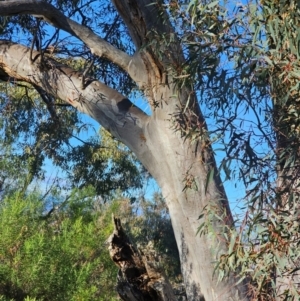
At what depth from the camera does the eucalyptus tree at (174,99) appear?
329cm

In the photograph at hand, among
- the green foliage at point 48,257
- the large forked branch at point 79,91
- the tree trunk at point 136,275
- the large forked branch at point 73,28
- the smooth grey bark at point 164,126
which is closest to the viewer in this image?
the smooth grey bark at point 164,126

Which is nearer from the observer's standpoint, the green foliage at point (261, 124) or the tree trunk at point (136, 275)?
the green foliage at point (261, 124)

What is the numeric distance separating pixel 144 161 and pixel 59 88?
1.35 metres

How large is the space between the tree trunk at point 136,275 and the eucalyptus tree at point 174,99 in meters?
0.22

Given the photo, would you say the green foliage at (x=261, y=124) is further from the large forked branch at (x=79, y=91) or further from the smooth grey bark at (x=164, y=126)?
the large forked branch at (x=79, y=91)

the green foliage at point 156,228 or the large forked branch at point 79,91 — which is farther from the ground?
the green foliage at point 156,228

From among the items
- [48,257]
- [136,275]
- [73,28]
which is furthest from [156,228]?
[136,275]

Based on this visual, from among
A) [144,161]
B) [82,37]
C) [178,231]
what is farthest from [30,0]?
[178,231]

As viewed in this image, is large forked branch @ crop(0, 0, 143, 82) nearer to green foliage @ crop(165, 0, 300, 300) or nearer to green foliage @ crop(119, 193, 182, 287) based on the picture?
green foliage @ crop(165, 0, 300, 300)

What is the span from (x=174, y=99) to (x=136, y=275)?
142cm

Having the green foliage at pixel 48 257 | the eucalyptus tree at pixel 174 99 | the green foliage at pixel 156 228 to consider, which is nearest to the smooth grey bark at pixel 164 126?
the eucalyptus tree at pixel 174 99

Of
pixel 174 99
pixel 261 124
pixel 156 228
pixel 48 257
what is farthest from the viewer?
pixel 156 228

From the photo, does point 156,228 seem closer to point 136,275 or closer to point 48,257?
point 48,257

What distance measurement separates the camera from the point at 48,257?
216 inches
